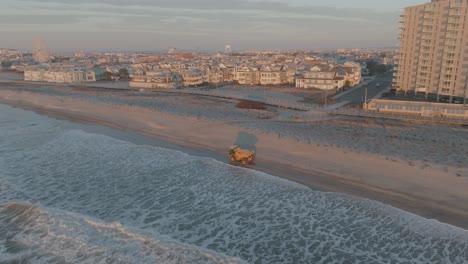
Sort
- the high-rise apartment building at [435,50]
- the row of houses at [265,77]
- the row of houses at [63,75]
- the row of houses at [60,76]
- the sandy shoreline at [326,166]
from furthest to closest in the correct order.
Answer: the row of houses at [63,75] → the row of houses at [60,76] → the row of houses at [265,77] → the high-rise apartment building at [435,50] → the sandy shoreline at [326,166]

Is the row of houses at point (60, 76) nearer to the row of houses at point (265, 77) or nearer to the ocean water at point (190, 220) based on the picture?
the row of houses at point (265, 77)

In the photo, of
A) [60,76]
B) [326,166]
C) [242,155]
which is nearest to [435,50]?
[326,166]

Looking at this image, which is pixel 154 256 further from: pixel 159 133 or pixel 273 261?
pixel 159 133

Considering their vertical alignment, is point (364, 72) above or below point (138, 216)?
above

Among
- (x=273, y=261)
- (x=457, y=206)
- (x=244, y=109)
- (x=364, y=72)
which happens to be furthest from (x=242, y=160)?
(x=364, y=72)

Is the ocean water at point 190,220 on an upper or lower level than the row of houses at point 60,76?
lower

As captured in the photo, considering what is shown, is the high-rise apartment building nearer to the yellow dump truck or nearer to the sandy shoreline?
the sandy shoreline

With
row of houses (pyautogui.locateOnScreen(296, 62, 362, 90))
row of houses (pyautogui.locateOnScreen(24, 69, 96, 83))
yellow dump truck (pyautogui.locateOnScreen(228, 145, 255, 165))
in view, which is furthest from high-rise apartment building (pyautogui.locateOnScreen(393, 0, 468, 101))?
row of houses (pyautogui.locateOnScreen(24, 69, 96, 83))

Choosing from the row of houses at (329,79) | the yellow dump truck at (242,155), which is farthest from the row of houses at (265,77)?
the yellow dump truck at (242,155)
